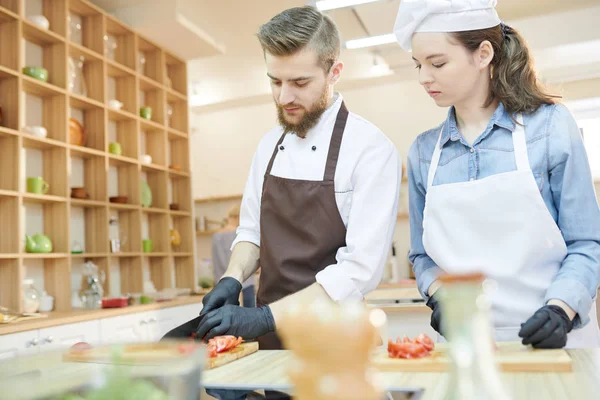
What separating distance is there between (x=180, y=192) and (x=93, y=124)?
4.07ft

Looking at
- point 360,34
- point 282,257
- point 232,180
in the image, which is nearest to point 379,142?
point 282,257

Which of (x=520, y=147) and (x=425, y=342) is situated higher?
(x=520, y=147)

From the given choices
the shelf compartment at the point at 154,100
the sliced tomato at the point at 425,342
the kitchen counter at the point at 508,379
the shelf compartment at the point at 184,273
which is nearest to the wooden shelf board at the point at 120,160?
the shelf compartment at the point at 154,100

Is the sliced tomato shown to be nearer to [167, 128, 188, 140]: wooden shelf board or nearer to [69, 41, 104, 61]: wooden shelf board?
[69, 41, 104, 61]: wooden shelf board

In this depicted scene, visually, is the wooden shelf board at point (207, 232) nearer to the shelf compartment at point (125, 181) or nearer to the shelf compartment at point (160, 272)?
the shelf compartment at point (160, 272)

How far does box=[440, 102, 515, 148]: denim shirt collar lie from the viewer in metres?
1.40

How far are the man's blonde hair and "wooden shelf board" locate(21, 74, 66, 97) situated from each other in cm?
246

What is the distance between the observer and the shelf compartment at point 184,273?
5.22 meters

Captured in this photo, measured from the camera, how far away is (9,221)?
11.4ft

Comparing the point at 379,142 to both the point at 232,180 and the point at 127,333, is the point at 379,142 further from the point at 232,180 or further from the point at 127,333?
the point at 232,180

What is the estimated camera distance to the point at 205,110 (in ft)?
25.9

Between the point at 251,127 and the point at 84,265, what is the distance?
13.0 ft

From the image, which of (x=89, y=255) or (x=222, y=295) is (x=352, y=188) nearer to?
(x=222, y=295)

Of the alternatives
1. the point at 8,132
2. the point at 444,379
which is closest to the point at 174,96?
the point at 8,132
